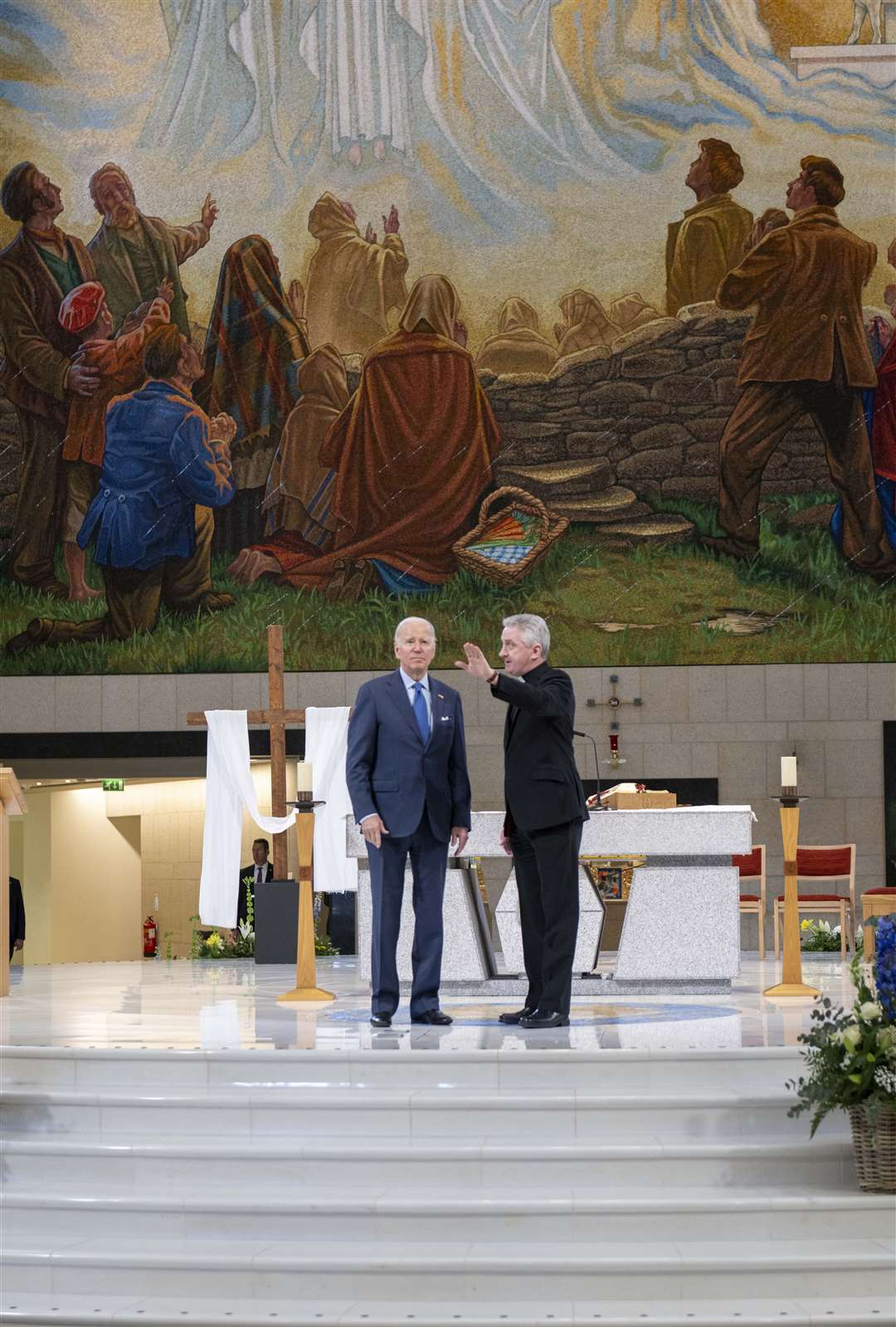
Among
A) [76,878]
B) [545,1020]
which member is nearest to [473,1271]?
[545,1020]

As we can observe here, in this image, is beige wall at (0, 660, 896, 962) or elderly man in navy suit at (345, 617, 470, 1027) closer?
elderly man in navy suit at (345, 617, 470, 1027)

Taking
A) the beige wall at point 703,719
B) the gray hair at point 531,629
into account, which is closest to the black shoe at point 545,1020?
the gray hair at point 531,629

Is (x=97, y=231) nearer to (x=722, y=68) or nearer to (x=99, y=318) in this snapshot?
(x=99, y=318)

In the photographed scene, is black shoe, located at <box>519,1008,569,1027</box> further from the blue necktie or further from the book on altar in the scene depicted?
the book on altar

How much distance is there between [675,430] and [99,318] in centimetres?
533

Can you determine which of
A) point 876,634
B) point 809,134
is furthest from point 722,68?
point 876,634

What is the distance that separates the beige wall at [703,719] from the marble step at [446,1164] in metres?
8.84

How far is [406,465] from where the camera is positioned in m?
14.2

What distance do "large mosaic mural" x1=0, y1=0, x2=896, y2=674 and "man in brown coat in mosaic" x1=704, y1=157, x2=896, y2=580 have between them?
30 mm

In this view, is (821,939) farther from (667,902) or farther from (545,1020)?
(545,1020)

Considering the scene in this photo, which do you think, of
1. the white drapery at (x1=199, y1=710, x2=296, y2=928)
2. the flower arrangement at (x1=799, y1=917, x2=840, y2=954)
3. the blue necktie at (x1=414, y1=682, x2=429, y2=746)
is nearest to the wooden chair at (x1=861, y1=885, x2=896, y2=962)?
the flower arrangement at (x1=799, y1=917, x2=840, y2=954)

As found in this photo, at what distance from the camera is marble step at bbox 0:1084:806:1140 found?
A: 15.6 feet

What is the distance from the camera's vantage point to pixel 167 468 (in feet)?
47.4

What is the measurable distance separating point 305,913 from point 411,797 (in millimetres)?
1865
